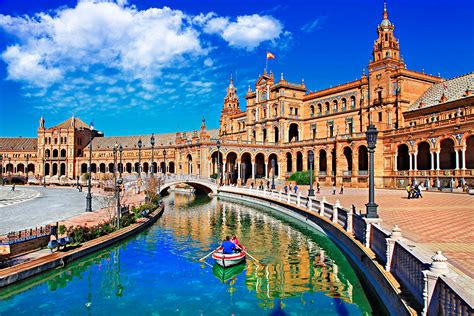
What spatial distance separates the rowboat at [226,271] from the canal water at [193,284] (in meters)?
0.04

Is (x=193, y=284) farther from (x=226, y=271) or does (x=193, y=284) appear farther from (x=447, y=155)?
(x=447, y=155)

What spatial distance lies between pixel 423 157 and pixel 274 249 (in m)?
38.9

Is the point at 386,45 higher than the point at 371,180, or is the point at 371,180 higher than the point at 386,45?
the point at 386,45

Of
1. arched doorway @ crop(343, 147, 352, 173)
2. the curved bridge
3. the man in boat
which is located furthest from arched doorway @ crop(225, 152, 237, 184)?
the man in boat

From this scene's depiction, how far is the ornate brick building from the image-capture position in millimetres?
44031

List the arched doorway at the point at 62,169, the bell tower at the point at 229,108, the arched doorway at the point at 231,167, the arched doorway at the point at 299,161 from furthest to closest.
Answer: the arched doorway at the point at 62,169 → the bell tower at the point at 229,108 → the arched doorway at the point at 231,167 → the arched doorway at the point at 299,161

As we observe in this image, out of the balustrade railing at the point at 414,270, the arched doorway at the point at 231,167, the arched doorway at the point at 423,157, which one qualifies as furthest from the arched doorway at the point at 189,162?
the balustrade railing at the point at 414,270

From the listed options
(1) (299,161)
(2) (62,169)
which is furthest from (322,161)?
(2) (62,169)

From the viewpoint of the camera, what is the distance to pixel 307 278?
13.9 m

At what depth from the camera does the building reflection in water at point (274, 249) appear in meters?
12.7

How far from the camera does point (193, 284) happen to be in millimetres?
13289

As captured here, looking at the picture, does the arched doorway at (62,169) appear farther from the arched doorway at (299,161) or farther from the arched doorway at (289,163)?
the arched doorway at (299,161)

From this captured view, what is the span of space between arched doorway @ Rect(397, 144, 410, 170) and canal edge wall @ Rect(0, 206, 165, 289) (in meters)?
41.6

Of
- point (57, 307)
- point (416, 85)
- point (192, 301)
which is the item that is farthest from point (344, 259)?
point (416, 85)
